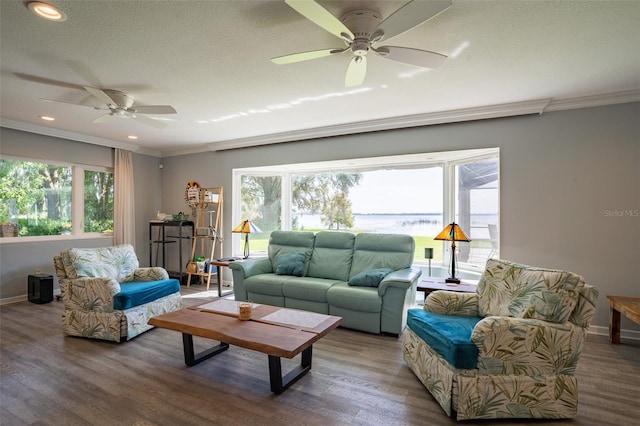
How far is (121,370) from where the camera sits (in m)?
2.58

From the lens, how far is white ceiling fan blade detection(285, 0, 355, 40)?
5.19ft

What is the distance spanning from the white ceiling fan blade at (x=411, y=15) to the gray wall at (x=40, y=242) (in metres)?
5.25

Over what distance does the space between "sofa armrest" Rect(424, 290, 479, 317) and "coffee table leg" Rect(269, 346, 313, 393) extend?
108cm

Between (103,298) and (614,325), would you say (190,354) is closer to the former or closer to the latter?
(103,298)

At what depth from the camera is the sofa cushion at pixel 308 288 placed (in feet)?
12.0

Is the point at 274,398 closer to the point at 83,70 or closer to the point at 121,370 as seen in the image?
the point at 121,370

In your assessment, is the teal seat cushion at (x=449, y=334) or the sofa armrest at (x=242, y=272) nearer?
the teal seat cushion at (x=449, y=334)

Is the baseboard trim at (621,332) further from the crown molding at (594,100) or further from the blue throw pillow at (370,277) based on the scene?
the crown molding at (594,100)

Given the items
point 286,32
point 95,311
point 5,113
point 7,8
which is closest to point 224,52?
point 286,32

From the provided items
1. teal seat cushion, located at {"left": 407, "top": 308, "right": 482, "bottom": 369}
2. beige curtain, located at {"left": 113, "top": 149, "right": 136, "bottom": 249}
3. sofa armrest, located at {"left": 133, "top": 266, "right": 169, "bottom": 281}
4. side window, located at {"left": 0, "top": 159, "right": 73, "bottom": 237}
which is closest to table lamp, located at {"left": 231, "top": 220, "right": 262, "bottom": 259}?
sofa armrest, located at {"left": 133, "top": 266, "right": 169, "bottom": 281}

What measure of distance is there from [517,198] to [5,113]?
628 centimetres

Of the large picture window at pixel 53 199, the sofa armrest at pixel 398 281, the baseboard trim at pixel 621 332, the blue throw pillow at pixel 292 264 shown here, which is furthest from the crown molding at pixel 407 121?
the large picture window at pixel 53 199

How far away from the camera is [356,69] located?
228 cm

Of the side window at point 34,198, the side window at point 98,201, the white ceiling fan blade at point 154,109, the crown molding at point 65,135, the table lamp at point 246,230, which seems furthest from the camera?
the side window at point 98,201
